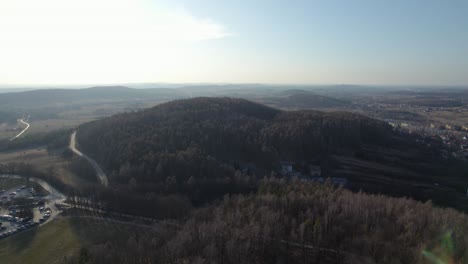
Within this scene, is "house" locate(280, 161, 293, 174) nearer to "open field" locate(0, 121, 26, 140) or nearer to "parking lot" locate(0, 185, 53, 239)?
"parking lot" locate(0, 185, 53, 239)

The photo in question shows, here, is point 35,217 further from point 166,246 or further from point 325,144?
point 325,144

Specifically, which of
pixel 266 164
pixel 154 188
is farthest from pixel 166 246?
pixel 266 164

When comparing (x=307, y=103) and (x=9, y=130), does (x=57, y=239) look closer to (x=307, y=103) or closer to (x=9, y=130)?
(x=9, y=130)

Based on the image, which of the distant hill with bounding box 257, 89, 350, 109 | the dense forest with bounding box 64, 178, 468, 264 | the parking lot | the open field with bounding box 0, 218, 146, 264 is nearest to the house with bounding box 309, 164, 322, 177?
the dense forest with bounding box 64, 178, 468, 264

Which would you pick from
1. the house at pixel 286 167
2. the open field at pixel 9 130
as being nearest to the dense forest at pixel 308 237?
the house at pixel 286 167

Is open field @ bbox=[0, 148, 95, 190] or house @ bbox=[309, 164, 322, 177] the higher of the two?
house @ bbox=[309, 164, 322, 177]

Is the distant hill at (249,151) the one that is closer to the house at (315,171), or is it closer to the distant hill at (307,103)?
the house at (315,171)
